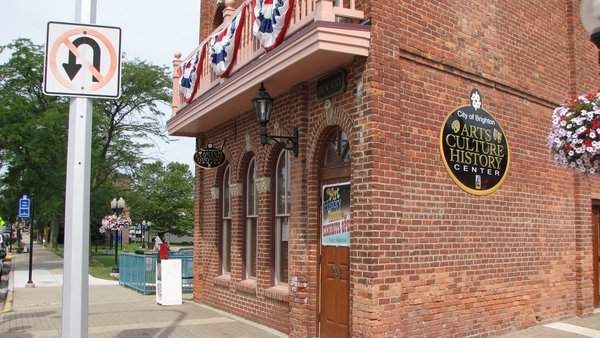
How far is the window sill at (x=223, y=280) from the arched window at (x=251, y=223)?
0.71 m

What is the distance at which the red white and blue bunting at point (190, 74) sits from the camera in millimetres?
11844

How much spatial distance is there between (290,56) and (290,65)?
17 cm

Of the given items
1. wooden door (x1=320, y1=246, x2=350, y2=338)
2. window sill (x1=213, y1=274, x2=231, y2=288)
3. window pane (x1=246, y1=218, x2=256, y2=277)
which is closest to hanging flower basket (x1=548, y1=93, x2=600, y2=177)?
wooden door (x1=320, y1=246, x2=350, y2=338)

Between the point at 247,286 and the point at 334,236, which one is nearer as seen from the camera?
the point at 334,236

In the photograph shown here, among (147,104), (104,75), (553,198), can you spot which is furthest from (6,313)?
(147,104)

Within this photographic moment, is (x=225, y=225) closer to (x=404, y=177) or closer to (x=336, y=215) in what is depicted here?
(x=336, y=215)

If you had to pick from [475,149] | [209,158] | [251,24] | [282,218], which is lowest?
[282,218]

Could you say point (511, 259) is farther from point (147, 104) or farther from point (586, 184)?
point (147, 104)

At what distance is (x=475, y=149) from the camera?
8.71m

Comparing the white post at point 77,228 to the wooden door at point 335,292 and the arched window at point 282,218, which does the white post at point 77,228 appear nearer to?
the wooden door at point 335,292

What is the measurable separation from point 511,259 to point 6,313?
11.5 m

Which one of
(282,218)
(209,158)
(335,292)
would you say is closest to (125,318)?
(209,158)

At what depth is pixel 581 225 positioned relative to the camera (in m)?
10.7

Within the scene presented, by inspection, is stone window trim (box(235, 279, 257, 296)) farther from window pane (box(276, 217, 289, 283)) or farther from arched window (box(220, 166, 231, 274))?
arched window (box(220, 166, 231, 274))
